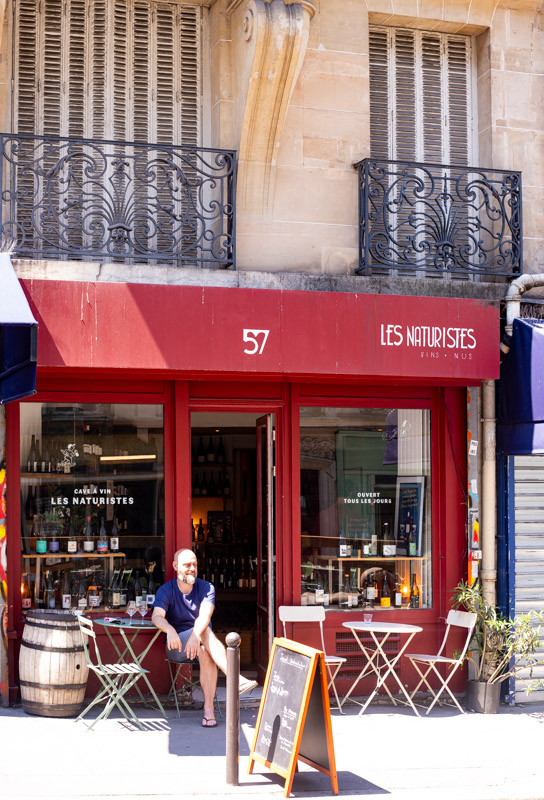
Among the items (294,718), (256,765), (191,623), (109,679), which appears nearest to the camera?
(294,718)

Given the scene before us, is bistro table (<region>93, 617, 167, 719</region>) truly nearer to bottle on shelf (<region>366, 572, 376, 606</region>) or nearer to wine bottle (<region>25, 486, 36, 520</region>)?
wine bottle (<region>25, 486, 36, 520</region>)

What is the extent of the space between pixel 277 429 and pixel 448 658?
2.57m

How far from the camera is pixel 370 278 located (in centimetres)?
911

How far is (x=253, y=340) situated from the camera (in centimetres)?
824

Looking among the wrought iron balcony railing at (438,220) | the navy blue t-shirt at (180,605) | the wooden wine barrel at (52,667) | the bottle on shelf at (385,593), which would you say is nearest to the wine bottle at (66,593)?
the wooden wine barrel at (52,667)

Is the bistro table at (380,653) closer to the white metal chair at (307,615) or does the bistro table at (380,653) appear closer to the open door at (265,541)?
the white metal chair at (307,615)

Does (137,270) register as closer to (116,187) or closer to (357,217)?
(116,187)

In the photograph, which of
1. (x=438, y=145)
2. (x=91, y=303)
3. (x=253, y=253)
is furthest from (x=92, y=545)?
(x=438, y=145)

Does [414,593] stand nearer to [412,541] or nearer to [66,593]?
[412,541]

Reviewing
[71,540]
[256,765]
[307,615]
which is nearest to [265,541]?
[307,615]

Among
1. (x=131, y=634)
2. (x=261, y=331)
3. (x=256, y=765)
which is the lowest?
(x=256, y=765)

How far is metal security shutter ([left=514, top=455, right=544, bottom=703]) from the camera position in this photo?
9203 millimetres

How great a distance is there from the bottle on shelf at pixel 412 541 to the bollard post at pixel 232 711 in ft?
11.0

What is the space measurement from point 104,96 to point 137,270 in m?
1.84
